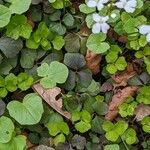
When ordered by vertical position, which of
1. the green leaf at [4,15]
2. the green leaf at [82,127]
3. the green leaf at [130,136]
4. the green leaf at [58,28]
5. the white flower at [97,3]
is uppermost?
the green leaf at [4,15]

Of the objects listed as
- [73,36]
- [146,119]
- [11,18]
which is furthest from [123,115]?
[11,18]

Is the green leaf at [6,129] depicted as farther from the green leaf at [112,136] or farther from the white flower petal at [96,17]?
the white flower petal at [96,17]

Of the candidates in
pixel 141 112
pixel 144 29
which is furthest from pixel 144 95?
pixel 144 29

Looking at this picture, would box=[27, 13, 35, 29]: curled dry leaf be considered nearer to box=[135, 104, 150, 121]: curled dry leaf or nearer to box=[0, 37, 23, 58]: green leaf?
box=[0, 37, 23, 58]: green leaf

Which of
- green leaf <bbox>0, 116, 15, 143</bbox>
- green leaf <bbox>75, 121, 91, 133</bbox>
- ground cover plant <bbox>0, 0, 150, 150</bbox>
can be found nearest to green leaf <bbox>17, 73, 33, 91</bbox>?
ground cover plant <bbox>0, 0, 150, 150</bbox>

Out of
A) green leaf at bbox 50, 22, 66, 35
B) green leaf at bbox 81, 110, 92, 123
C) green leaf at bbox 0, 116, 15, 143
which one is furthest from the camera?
green leaf at bbox 50, 22, 66, 35

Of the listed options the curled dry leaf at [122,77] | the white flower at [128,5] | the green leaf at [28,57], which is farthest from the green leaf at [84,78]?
the white flower at [128,5]

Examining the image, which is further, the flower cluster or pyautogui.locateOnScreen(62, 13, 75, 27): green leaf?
pyautogui.locateOnScreen(62, 13, 75, 27): green leaf
